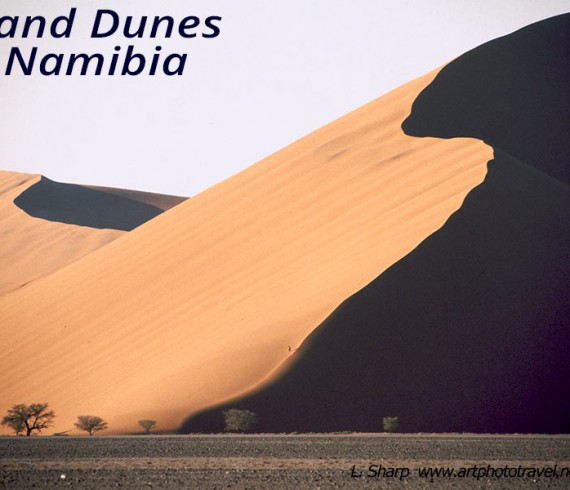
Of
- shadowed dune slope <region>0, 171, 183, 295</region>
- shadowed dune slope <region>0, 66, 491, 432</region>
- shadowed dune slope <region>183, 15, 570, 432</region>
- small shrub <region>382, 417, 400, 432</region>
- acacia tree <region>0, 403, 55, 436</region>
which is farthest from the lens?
shadowed dune slope <region>0, 171, 183, 295</region>

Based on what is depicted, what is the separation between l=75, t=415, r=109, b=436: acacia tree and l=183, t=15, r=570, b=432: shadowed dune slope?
2.41 meters

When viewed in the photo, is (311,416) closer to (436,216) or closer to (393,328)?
(393,328)

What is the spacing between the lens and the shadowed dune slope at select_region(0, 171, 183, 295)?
7312 cm

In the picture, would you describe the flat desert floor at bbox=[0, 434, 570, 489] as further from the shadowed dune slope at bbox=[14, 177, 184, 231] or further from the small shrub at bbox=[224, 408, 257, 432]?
the shadowed dune slope at bbox=[14, 177, 184, 231]

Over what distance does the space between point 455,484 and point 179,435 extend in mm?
13037

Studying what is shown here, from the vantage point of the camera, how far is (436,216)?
34.9m

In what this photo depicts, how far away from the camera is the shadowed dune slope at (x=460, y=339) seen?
29.1 meters

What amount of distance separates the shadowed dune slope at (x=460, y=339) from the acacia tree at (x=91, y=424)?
2.41 metres

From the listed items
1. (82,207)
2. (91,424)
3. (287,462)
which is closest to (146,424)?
(91,424)

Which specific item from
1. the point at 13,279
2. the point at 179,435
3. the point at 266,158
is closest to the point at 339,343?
the point at 179,435

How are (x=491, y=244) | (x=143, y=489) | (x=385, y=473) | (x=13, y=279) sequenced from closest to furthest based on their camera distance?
(x=143, y=489) < (x=385, y=473) < (x=491, y=244) < (x=13, y=279)

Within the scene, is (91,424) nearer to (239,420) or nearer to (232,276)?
(239,420)

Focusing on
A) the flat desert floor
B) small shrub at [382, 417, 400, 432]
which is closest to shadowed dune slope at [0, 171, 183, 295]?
small shrub at [382, 417, 400, 432]

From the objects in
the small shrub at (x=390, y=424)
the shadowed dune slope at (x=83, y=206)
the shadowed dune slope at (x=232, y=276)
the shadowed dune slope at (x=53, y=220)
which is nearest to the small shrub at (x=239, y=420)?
the shadowed dune slope at (x=232, y=276)
